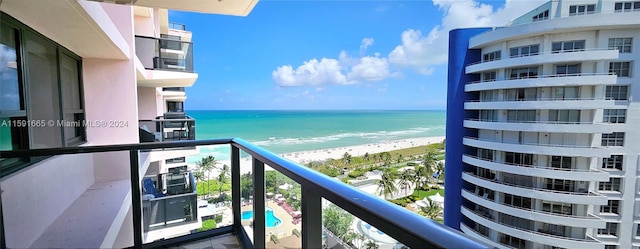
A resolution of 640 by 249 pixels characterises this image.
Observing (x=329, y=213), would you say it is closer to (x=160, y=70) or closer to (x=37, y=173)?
(x=37, y=173)

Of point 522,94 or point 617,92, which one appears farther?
point 522,94

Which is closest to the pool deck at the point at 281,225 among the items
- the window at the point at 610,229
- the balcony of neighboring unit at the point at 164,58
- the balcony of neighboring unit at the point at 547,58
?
the balcony of neighboring unit at the point at 164,58

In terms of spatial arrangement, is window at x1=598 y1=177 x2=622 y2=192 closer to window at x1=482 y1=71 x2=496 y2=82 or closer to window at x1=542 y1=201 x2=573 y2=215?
window at x1=542 y1=201 x2=573 y2=215

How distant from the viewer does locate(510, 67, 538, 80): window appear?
8.75 m

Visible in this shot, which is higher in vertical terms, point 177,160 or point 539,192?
point 177,160

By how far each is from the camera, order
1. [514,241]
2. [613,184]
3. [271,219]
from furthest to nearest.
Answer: [514,241] → [613,184] → [271,219]

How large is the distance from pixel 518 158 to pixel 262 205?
10168 millimetres

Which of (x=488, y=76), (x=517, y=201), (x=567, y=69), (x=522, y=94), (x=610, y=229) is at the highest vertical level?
(x=488, y=76)

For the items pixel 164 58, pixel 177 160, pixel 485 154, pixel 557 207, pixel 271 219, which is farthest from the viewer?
pixel 485 154

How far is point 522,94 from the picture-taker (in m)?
8.74

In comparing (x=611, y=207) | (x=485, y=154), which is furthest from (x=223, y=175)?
(x=485, y=154)

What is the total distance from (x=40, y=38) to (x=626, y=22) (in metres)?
9.96

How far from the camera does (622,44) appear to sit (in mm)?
5711

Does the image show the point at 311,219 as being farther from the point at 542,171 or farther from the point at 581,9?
the point at 542,171
